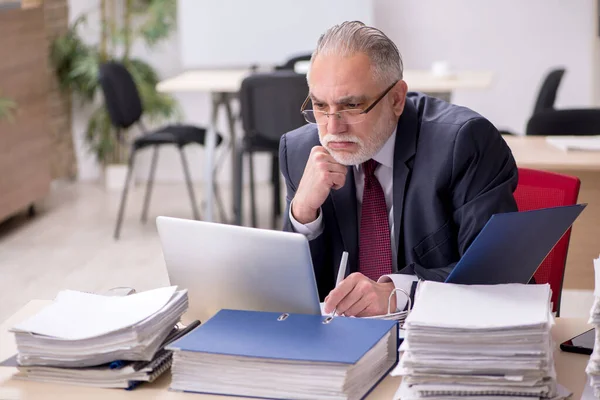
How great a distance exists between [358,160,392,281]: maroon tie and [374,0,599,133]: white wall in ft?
14.7

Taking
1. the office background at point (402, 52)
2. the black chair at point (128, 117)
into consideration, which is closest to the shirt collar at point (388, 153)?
the black chair at point (128, 117)

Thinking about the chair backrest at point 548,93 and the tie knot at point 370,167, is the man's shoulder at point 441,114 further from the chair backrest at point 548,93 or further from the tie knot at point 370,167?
the chair backrest at point 548,93

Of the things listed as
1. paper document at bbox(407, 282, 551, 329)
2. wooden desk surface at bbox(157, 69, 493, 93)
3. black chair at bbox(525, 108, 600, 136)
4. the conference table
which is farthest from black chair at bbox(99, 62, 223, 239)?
paper document at bbox(407, 282, 551, 329)

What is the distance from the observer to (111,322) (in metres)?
1.58

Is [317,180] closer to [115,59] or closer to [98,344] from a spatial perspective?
[98,344]

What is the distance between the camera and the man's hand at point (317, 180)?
2.01 m

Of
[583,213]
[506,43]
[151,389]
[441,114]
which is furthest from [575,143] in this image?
[506,43]

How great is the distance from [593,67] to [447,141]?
4.64m

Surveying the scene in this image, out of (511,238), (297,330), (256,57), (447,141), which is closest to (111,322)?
(297,330)

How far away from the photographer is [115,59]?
21.6 feet

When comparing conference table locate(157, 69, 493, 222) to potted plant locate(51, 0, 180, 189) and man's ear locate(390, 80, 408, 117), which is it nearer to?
potted plant locate(51, 0, 180, 189)

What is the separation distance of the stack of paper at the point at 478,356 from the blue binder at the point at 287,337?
0.10 m

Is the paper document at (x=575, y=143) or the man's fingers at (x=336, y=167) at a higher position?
the man's fingers at (x=336, y=167)

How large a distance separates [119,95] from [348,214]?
3568mm
